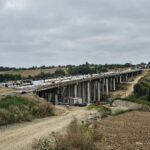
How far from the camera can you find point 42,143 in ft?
92.6

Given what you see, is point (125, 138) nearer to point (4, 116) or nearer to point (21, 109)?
point (4, 116)

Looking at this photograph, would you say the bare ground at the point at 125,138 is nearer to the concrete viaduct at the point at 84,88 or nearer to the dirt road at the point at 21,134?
the dirt road at the point at 21,134

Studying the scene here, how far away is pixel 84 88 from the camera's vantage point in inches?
4973

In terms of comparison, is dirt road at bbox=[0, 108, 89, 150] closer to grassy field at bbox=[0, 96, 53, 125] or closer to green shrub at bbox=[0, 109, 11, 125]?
green shrub at bbox=[0, 109, 11, 125]

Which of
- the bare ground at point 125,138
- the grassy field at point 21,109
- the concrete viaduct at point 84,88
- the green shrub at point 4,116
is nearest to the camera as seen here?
the bare ground at point 125,138

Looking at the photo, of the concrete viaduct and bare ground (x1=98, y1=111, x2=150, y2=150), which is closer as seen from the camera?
bare ground (x1=98, y1=111, x2=150, y2=150)

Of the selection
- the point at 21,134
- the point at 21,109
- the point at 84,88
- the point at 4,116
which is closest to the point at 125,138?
the point at 21,134

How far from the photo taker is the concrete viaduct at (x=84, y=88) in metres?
91.8

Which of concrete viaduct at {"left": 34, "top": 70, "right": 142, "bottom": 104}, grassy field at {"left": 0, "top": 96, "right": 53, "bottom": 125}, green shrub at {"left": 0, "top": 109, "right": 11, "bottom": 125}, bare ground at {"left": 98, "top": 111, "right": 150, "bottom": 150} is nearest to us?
bare ground at {"left": 98, "top": 111, "right": 150, "bottom": 150}

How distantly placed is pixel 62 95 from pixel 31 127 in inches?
2141

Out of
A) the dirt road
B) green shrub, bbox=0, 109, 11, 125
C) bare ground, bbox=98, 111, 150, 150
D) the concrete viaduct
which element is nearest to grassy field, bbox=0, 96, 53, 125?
green shrub, bbox=0, 109, 11, 125

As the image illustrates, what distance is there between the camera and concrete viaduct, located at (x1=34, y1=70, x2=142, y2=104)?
91.8 meters

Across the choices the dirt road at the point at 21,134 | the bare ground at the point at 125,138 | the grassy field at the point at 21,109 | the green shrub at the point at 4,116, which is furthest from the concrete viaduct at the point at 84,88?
the bare ground at the point at 125,138

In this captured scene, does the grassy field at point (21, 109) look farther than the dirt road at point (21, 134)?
Yes
